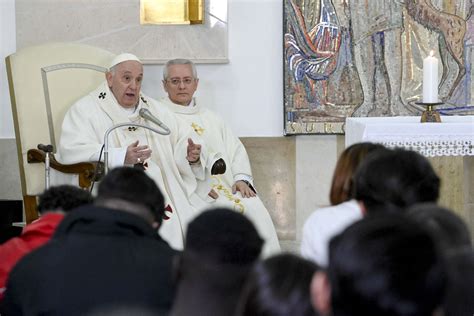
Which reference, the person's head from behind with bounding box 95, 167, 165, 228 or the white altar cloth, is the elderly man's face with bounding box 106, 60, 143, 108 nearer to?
the white altar cloth

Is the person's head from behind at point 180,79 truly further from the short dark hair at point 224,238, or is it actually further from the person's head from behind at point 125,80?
the short dark hair at point 224,238

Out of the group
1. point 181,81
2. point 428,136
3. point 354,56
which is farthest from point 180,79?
point 428,136

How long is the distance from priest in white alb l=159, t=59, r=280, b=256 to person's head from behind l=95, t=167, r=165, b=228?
3.85 m

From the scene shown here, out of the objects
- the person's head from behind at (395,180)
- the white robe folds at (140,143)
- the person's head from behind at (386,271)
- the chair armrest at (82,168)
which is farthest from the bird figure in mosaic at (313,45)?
the person's head from behind at (386,271)

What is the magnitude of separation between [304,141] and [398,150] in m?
5.31

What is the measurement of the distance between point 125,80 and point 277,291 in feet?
18.3

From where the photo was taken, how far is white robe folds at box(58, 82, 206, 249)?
6988 millimetres

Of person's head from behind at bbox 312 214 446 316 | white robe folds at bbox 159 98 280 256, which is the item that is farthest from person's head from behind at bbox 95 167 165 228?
white robe folds at bbox 159 98 280 256

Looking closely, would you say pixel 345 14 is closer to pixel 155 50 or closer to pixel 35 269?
pixel 155 50

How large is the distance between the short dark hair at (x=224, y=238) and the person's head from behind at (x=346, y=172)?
1.24m

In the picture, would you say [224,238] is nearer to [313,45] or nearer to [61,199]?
[61,199]

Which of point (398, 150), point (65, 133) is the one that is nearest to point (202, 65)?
point (65, 133)

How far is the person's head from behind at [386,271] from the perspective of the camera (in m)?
1.65

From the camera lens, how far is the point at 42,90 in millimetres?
7570
